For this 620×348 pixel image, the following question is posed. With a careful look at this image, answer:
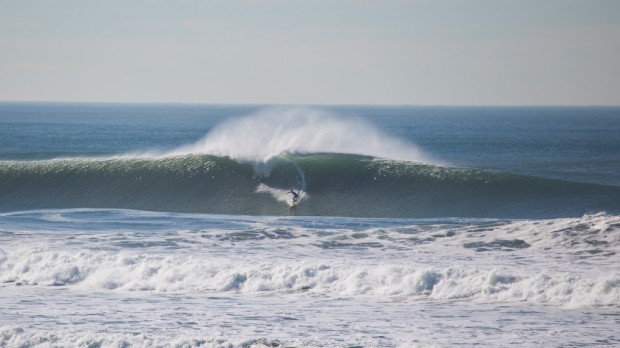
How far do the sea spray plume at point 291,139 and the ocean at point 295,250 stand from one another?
0.12 metres

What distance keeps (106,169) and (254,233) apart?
11805 mm

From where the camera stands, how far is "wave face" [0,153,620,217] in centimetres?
2380

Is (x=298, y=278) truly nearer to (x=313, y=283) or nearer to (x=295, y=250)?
(x=313, y=283)

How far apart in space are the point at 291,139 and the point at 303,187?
16.9 ft

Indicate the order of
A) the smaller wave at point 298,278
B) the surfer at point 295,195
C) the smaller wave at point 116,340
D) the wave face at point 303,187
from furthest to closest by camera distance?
the surfer at point 295,195 → the wave face at point 303,187 → the smaller wave at point 298,278 → the smaller wave at point 116,340

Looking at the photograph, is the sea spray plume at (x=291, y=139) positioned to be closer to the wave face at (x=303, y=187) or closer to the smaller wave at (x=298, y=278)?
the wave face at (x=303, y=187)

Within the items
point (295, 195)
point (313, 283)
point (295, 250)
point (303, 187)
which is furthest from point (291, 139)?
point (313, 283)

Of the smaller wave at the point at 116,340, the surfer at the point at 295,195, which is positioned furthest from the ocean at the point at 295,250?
the surfer at the point at 295,195

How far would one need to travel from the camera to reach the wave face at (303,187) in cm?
2380

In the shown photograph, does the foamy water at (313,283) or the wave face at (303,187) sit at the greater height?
the wave face at (303,187)

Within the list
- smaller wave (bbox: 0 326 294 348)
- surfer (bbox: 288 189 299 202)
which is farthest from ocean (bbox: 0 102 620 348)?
surfer (bbox: 288 189 299 202)

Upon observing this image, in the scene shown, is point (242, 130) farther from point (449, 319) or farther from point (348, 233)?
point (449, 319)

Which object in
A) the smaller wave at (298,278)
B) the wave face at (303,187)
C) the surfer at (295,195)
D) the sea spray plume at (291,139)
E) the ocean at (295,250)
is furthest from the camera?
the sea spray plume at (291,139)

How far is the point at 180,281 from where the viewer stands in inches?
575
